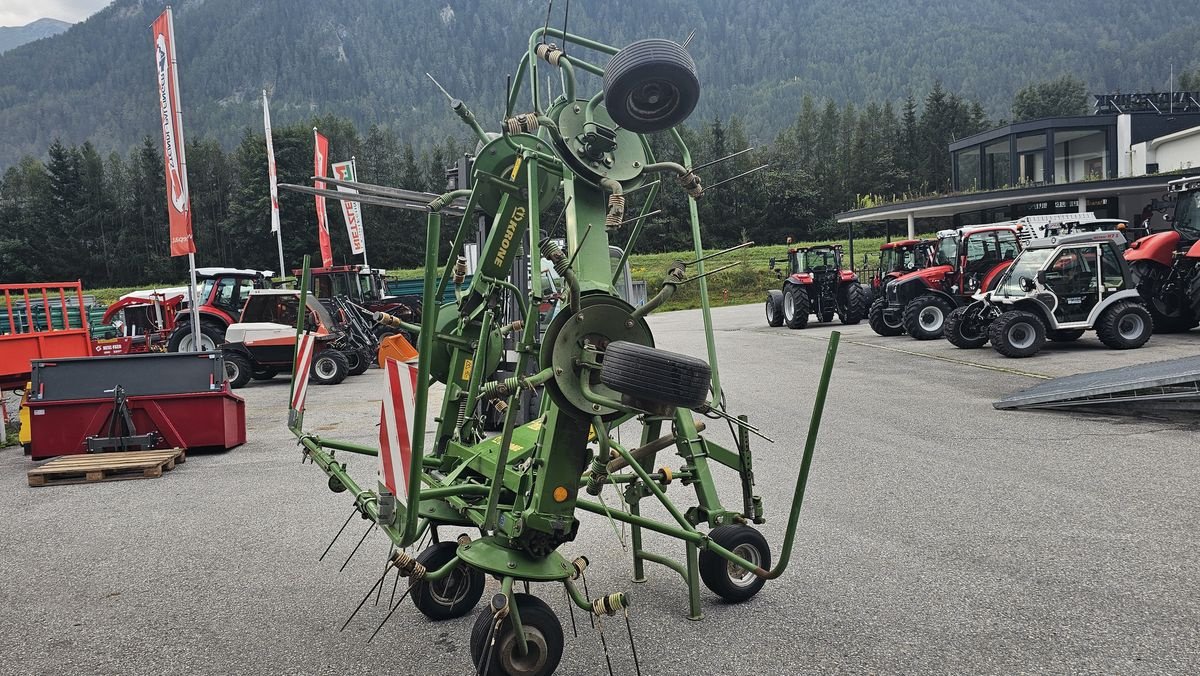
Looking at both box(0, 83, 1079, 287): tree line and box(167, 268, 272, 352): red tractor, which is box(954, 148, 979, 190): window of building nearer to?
box(0, 83, 1079, 287): tree line

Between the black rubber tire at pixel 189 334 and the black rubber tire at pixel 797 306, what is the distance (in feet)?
49.0

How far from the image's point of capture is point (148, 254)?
7050 centimetres

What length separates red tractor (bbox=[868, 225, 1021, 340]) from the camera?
1845cm

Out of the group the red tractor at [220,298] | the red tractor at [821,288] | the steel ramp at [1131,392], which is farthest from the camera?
the red tractor at [821,288]

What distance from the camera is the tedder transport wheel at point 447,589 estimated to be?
4109mm

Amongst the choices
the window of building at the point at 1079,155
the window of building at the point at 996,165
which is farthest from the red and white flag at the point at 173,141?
the window of building at the point at 1079,155

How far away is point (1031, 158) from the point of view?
148ft


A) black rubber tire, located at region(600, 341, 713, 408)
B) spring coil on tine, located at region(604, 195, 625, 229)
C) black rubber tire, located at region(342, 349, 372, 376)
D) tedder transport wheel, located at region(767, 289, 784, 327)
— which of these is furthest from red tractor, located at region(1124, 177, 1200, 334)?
black rubber tire, located at region(600, 341, 713, 408)

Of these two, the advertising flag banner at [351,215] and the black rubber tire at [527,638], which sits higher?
the advertising flag banner at [351,215]

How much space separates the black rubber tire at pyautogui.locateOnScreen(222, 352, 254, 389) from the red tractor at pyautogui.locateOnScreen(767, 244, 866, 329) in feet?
48.5

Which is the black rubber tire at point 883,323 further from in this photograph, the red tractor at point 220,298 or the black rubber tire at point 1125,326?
the red tractor at point 220,298

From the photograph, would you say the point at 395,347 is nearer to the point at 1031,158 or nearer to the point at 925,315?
the point at 925,315

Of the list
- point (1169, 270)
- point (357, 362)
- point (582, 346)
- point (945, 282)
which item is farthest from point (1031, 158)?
point (582, 346)

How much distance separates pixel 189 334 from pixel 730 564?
15.7 m
